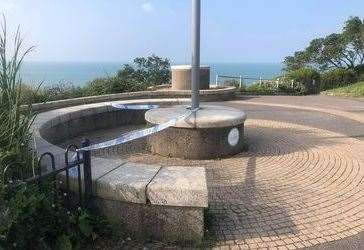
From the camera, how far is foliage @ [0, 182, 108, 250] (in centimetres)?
359

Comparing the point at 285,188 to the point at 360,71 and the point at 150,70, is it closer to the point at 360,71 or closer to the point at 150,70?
the point at 150,70

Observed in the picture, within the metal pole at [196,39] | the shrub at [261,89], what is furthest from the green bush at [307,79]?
the metal pole at [196,39]

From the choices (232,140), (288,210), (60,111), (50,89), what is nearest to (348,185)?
(288,210)

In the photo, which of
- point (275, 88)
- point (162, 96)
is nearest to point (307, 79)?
point (275, 88)

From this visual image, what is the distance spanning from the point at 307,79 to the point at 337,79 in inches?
163

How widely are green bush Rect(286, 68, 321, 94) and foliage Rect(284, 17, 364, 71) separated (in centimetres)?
1209

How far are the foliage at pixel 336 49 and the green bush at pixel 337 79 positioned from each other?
263 inches

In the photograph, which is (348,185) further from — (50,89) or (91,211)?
(50,89)

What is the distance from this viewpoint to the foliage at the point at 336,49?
35.5 m

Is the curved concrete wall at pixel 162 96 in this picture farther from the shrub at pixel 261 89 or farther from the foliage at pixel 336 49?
the foliage at pixel 336 49

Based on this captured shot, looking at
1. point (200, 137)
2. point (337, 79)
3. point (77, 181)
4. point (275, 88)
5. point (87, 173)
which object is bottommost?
point (275, 88)

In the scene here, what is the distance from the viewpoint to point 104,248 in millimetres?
4160

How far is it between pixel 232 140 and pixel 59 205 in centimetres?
406

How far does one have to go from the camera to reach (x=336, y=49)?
124 feet
